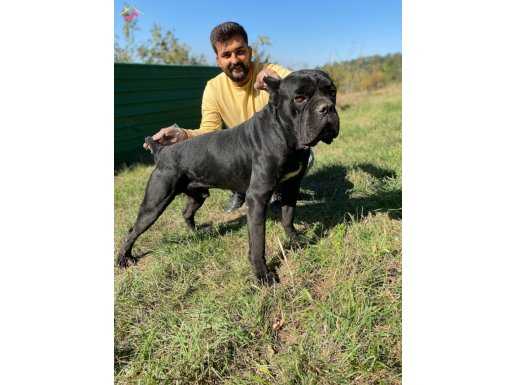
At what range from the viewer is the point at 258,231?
2.52 metres

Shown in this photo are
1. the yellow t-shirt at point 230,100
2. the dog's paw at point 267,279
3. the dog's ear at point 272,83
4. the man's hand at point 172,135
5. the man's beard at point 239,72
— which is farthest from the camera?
the yellow t-shirt at point 230,100

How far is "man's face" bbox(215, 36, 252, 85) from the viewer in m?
3.18

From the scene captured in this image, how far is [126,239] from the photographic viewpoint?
10.1 feet

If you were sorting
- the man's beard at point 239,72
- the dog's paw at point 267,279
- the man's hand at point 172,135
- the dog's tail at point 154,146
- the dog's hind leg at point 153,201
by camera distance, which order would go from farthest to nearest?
the man's beard at point 239,72, the man's hand at point 172,135, the dog's tail at point 154,146, the dog's hind leg at point 153,201, the dog's paw at point 267,279

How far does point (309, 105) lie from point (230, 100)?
68.1 inches

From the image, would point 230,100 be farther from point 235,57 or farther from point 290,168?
point 290,168

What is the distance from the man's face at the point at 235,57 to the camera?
3.18 metres

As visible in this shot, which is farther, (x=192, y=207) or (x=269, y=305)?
(x=192, y=207)

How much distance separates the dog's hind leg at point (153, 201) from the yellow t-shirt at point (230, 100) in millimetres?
952

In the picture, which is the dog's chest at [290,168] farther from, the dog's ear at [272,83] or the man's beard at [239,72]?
the man's beard at [239,72]

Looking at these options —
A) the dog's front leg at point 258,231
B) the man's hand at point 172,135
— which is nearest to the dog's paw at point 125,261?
the man's hand at point 172,135

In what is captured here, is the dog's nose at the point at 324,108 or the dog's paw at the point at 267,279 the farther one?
the dog's paw at the point at 267,279

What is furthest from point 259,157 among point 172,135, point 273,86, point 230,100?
point 230,100
